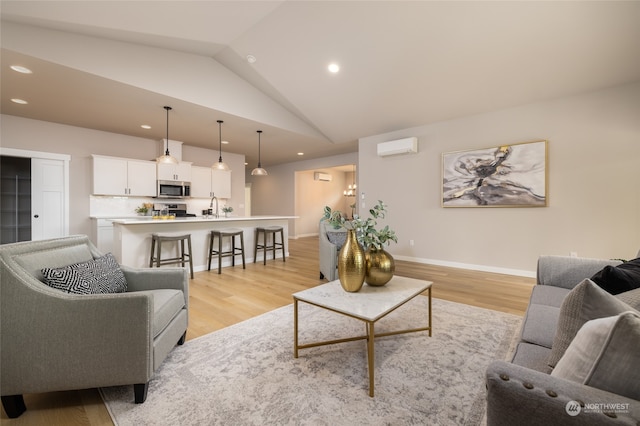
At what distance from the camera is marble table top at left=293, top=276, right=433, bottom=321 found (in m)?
1.67

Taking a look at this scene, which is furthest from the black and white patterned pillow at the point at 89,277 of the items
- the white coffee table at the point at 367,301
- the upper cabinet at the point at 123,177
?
the upper cabinet at the point at 123,177

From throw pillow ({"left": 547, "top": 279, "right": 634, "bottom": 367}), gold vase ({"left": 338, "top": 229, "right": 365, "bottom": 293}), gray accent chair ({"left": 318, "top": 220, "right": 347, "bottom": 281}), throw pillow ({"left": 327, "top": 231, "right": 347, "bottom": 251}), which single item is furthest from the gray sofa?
A: throw pillow ({"left": 327, "top": 231, "right": 347, "bottom": 251})

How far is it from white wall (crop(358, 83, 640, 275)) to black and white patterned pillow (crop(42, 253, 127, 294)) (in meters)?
→ 4.71

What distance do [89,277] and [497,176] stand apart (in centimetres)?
511

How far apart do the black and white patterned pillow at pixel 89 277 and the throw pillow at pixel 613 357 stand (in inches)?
86.8

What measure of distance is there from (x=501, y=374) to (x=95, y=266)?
223 cm

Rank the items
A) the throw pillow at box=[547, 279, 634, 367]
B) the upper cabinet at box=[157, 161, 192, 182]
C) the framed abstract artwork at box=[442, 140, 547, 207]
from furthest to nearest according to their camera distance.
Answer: the upper cabinet at box=[157, 161, 192, 182]
the framed abstract artwork at box=[442, 140, 547, 207]
the throw pillow at box=[547, 279, 634, 367]

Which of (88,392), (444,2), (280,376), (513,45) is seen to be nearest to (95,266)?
(88,392)

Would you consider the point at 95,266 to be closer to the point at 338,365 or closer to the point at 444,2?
the point at 338,365

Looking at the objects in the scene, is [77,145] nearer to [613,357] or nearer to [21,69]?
[21,69]

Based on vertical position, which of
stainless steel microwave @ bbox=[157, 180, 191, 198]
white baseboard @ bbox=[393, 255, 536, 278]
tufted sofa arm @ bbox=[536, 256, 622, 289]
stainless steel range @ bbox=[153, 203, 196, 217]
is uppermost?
stainless steel microwave @ bbox=[157, 180, 191, 198]

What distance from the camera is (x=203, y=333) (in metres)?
2.35

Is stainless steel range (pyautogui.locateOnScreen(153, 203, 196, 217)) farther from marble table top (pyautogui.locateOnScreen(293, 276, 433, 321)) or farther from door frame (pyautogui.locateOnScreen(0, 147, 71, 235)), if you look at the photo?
marble table top (pyautogui.locateOnScreen(293, 276, 433, 321))

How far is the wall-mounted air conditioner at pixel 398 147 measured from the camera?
511 cm
